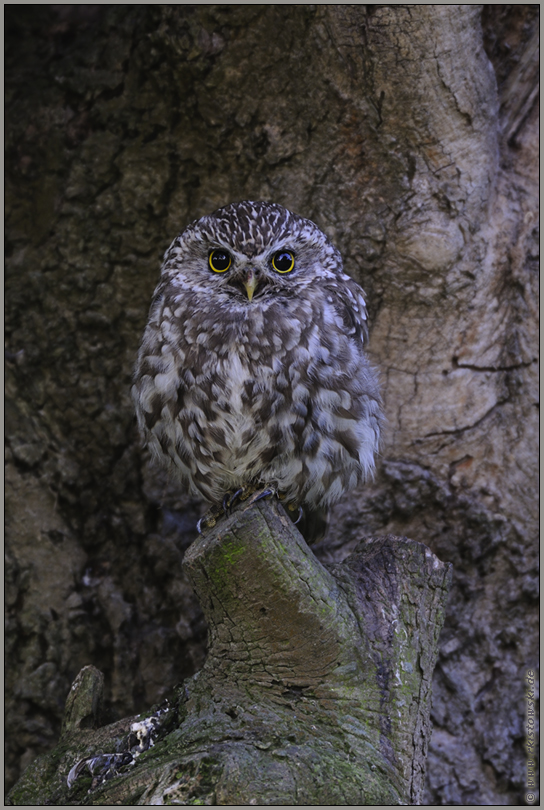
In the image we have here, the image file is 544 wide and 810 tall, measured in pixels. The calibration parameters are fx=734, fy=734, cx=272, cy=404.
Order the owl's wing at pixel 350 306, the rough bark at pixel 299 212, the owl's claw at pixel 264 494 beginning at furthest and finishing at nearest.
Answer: the rough bark at pixel 299 212 → the owl's wing at pixel 350 306 → the owl's claw at pixel 264 494

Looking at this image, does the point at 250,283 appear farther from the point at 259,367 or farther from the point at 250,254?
the point at 259,367

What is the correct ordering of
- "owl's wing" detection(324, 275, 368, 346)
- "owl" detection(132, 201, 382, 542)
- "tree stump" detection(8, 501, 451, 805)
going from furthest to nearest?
"owl's wing" detection(324, 275, 368, 346) → "owl" detection(132, 201, 382, 542) → "tree stump" detection(8, 501, 451, 805)

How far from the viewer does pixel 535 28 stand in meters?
3.06

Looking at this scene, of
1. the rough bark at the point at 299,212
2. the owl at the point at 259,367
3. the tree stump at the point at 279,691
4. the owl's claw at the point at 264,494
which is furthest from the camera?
the rough bark at the point at 299,212

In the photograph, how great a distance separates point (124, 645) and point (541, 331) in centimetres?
224

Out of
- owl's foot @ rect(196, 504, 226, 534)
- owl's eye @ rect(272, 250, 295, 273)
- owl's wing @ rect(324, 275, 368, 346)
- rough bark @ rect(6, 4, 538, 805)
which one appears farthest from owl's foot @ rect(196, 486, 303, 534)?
owl's eye @ rect(272, 250, 295, 273)

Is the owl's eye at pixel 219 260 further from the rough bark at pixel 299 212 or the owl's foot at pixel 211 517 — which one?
the owl's foot at pixel 211 517

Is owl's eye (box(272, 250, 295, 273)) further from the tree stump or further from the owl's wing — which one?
the tree stump

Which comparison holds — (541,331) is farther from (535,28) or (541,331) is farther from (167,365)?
(167,365)

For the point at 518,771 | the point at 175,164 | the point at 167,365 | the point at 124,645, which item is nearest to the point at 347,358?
the point at 167,365

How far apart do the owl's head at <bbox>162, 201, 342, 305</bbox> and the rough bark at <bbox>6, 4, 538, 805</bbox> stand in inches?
18.0

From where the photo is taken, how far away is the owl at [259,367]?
2.52 meters

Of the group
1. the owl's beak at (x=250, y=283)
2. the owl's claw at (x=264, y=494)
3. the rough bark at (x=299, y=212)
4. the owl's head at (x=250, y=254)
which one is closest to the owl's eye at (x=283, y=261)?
the owl's head at (x=250, y=254)

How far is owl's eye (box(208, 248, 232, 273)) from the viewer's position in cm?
261
